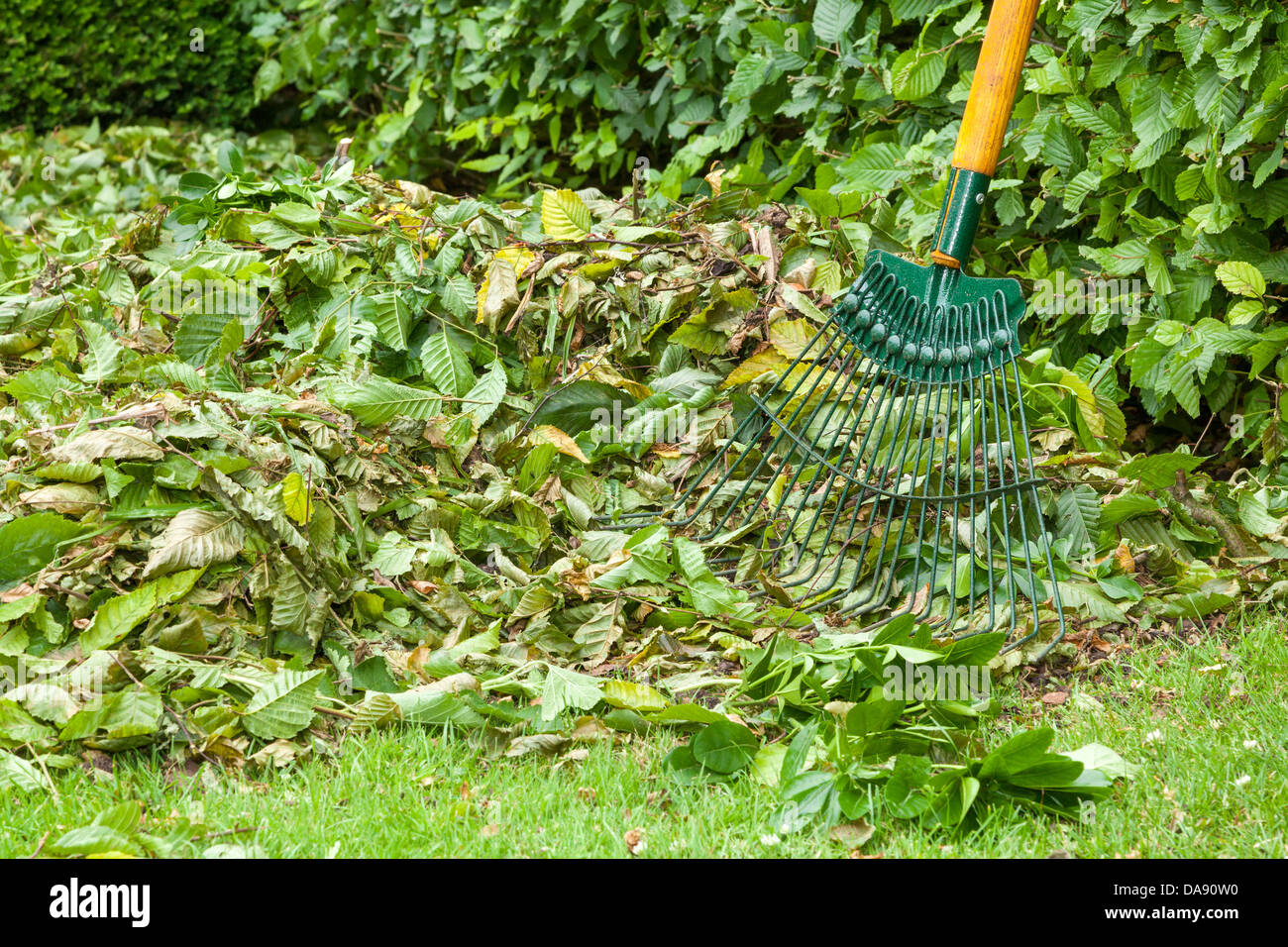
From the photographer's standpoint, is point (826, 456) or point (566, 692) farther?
point (826, 456)

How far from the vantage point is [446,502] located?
8.91 feet

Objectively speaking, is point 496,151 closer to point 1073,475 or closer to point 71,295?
point 71,295

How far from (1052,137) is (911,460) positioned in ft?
3.71

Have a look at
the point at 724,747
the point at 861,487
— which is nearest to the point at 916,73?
the point at 861,487

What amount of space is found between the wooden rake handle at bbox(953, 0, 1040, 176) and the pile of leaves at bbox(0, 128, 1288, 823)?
59 cm

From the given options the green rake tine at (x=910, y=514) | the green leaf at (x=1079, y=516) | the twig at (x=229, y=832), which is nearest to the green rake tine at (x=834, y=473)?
the green rake tine at (x=910, y=514)

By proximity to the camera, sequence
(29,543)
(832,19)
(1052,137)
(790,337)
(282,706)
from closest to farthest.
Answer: (282,706) → (29,543) → (790,337) → (1052,137) → (832,19)

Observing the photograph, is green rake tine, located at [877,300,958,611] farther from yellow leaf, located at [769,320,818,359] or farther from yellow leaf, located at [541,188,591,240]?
yellow leaf, located at [541,188,591,240]

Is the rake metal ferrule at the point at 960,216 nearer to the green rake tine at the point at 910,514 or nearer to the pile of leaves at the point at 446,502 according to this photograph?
the green rake tine at the point at 910,514

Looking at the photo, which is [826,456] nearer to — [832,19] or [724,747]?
[724,747]

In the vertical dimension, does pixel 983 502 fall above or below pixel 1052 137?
below

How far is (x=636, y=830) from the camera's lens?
5.96 feet

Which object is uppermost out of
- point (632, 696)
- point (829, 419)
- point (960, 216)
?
point (960, 216)

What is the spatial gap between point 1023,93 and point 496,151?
10.6ft
